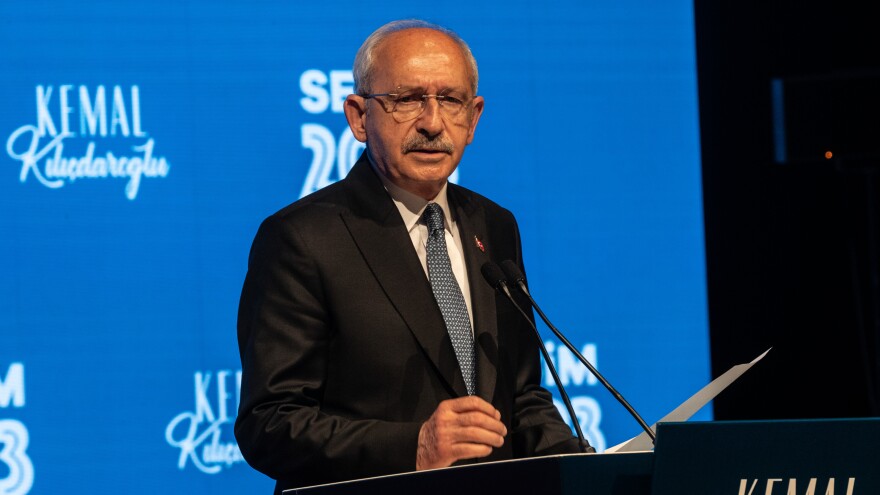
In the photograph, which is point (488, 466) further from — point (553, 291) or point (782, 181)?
point (782, 181)

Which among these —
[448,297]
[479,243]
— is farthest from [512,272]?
[479,243]

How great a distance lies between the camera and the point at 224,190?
3.35m

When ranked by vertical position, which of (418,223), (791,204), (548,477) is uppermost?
(791,204)

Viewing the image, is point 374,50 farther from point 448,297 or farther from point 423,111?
point 448,297

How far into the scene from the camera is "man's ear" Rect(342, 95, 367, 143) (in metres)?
2.14

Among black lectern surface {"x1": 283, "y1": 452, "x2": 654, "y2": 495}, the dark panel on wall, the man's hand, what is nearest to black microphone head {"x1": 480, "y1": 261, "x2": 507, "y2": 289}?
the man's hand

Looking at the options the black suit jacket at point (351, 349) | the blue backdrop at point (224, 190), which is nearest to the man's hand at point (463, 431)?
the black suit jacket at point (351, 349)

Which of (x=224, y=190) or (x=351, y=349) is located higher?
(x=224, y=190)

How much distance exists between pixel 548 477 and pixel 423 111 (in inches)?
36.9

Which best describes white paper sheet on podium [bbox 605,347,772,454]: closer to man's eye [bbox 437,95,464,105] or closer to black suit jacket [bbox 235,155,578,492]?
black suit jacket [bbox 235,155,578,492]

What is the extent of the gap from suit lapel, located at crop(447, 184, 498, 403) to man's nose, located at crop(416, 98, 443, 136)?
0.71ft

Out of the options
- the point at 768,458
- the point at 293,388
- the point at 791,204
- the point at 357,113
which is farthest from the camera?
the point at 791,204

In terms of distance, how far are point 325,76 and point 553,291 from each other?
0.99 m

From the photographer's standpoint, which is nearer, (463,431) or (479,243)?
(463,431)
